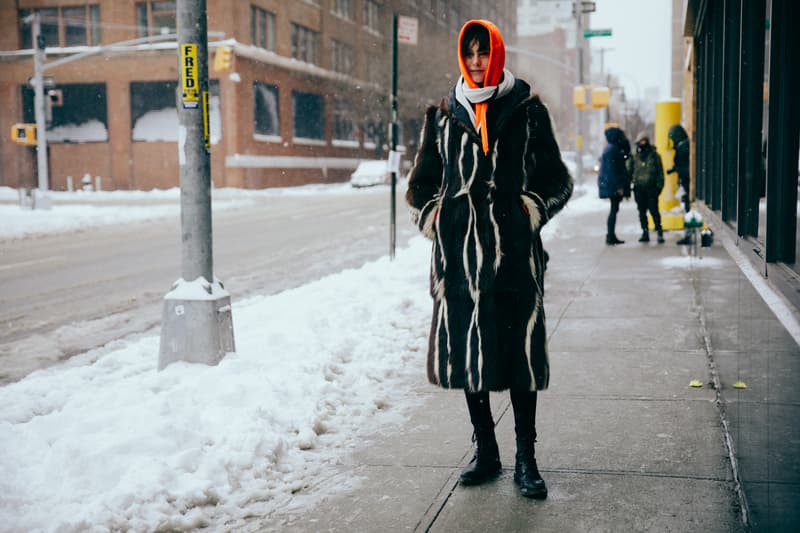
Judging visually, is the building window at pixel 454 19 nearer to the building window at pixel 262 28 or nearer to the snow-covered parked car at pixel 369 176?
the building window at pixel 262 28

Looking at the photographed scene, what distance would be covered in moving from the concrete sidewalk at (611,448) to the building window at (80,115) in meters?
41.8

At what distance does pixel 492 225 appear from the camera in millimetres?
4008

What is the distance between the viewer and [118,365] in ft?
22.8

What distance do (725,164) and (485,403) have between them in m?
3.91

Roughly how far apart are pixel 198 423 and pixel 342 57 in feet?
171

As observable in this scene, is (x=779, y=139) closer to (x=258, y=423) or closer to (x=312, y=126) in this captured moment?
(x=258, y=423)

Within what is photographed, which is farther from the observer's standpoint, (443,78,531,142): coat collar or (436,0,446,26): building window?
(436,0,446,26): building window

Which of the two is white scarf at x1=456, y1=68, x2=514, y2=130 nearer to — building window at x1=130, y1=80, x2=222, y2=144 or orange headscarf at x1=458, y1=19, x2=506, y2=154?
orange headscarf at x1=458, y1=19, x2=506, y2=154

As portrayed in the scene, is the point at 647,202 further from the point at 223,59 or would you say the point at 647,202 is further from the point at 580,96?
the point at 223,59

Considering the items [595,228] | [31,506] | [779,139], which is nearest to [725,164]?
[779,139]

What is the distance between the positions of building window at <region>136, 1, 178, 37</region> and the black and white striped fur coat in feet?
140

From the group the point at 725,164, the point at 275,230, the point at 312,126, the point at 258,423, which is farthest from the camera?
the point at 312,126

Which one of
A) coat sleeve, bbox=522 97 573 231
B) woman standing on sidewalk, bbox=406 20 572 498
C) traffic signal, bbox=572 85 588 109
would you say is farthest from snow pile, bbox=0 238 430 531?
traffic signal, bbox=572 85 588 109

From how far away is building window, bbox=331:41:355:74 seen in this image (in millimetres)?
53969
